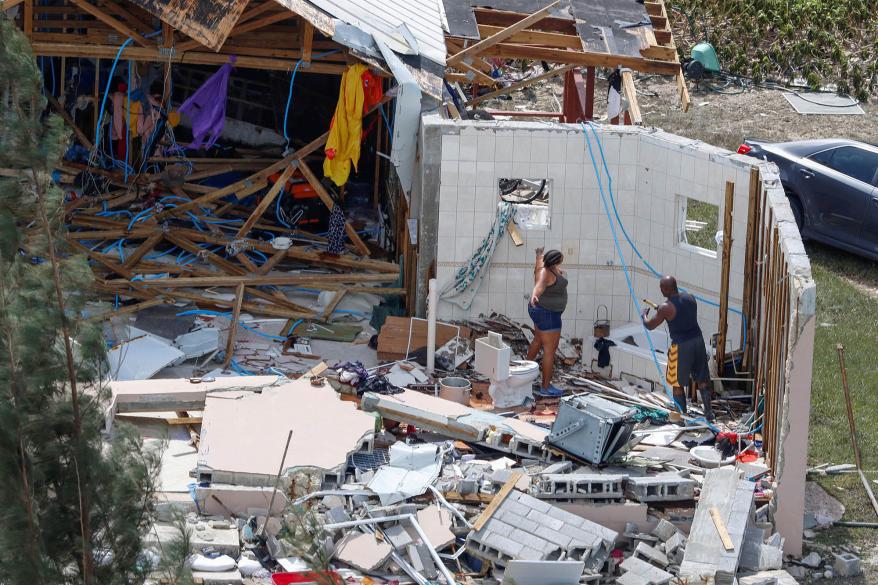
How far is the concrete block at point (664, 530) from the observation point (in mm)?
13109

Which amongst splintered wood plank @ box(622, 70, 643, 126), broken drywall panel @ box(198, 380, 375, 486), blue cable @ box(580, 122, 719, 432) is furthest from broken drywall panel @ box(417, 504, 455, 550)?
splintered wood plank @ box(622, 70, 643, 126)

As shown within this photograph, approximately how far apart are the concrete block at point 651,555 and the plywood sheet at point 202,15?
7.93 m

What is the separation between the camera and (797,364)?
13.0m

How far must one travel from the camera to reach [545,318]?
16.4 metres

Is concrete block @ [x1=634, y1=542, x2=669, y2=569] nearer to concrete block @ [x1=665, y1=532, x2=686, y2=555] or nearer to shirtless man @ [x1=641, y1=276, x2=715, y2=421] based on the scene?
concrete block @ [x1=665, y1=532, x2=686, y2=555]

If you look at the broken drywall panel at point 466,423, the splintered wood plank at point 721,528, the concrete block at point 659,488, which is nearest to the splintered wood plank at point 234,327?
the broken drywall panel at point 466,423

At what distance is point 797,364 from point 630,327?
4823 millimetres

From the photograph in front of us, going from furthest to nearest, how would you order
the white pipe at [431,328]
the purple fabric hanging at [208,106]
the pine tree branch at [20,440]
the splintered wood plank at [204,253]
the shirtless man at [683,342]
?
the purple fabric hanging at [208,106] → the splintered wood plank at [204,253] → the white pipe at [431,328] → the shirtless man at [683,342] → the pine tree branch at [20,440]

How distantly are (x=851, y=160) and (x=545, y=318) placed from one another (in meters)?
6.59

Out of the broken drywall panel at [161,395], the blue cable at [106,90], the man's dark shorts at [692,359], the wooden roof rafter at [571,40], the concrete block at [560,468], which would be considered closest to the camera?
the concrete block at [560,468]

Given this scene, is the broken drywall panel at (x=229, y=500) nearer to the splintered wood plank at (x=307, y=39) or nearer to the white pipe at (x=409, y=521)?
the white pipe at (x=409, y=521)

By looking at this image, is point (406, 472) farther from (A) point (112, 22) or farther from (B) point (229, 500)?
(A) point (112, 22)

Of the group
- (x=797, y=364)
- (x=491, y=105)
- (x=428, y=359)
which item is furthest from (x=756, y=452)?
(x=491, y=105)

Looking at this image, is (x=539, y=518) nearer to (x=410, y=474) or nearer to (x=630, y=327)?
(x=410, y=474)
